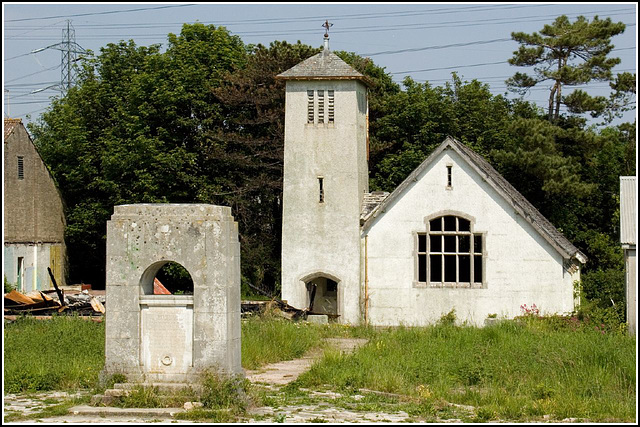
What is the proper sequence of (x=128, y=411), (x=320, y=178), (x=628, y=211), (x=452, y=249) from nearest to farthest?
(x=128, y=411) → (x=628, y=211) → (x=320, y=178) → (x=452, y=249)

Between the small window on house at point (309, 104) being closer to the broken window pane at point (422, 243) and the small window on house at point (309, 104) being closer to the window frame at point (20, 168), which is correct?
the broken window pane at point (422, 243)

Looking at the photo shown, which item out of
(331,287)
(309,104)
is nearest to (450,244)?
(331,287)

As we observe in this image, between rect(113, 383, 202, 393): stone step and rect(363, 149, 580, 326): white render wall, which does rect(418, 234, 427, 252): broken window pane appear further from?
rect(113, 383, 202, 393): stone step

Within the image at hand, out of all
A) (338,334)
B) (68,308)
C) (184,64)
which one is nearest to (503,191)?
(338,334)

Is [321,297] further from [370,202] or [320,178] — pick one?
[320,178]

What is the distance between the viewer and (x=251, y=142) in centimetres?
3878

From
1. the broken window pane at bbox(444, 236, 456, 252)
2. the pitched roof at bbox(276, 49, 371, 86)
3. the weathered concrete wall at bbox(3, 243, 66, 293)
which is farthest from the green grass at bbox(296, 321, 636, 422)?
the weathered concrete wall at bbox(3, 243, 66, 293)

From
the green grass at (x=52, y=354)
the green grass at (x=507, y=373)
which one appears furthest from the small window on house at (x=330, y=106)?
the green grass at (x=507, y=373)

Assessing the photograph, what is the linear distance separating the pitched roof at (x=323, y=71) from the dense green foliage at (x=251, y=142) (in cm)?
703

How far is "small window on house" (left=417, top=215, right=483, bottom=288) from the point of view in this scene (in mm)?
29953

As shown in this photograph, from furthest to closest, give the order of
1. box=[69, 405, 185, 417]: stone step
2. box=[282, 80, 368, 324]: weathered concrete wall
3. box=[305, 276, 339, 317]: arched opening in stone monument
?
box=[305, 276, 339, 317]: arched opening in stone monument
box=[282, 80, 368, 324]: weathered concrete wall
box=[69, 405, 185, 417]: stone step

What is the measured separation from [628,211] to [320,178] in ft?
31.3

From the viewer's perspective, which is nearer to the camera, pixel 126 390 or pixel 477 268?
pixel 126 390

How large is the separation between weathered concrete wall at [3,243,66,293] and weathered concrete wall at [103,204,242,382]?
83.6 ft
